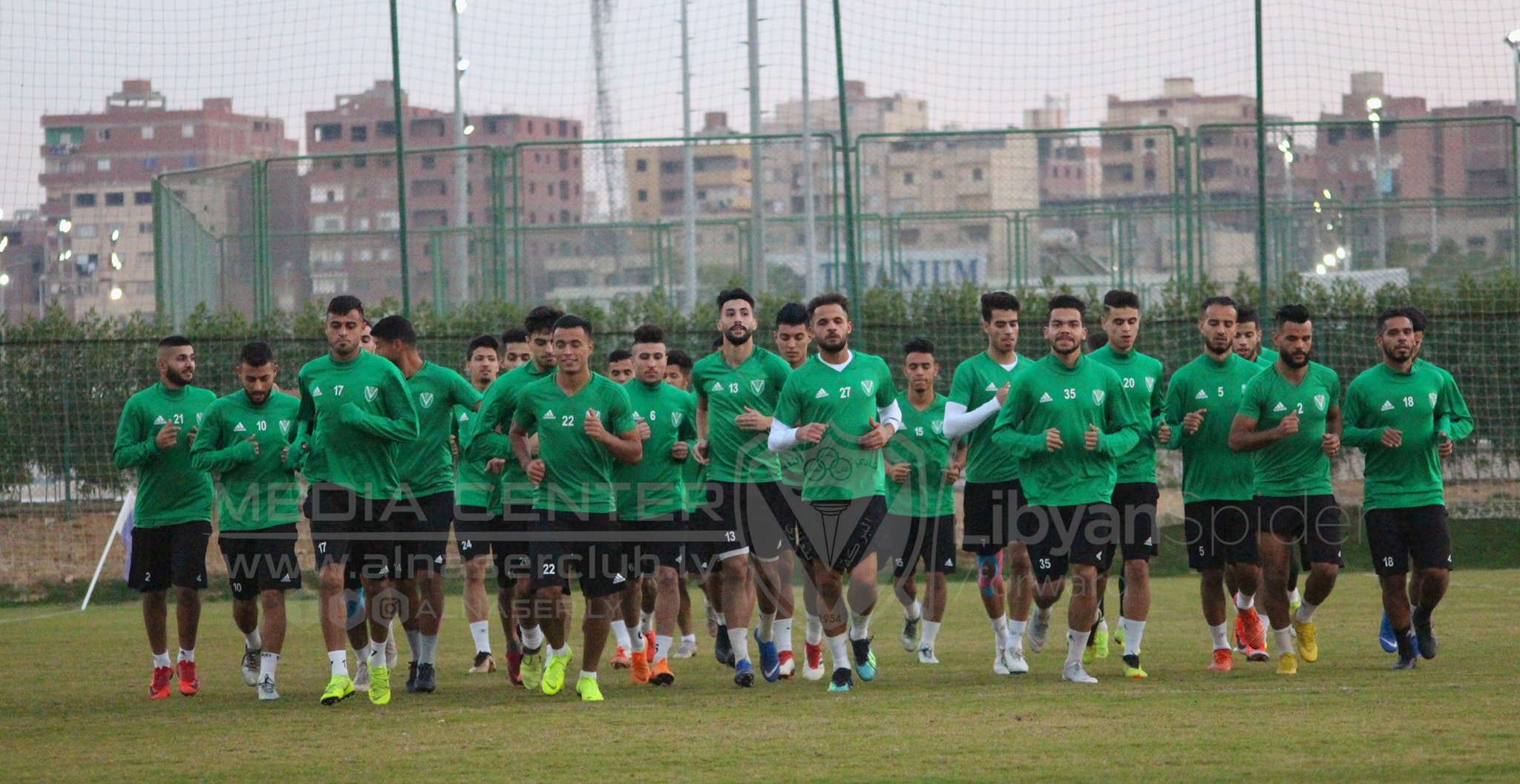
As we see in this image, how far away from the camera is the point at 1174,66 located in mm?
17953

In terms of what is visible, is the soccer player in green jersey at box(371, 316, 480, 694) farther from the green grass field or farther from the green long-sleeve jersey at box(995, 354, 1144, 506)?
the green long-sleeve jersey at box(995, 354, 1144, 506)

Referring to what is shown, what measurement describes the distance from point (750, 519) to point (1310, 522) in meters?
3.42

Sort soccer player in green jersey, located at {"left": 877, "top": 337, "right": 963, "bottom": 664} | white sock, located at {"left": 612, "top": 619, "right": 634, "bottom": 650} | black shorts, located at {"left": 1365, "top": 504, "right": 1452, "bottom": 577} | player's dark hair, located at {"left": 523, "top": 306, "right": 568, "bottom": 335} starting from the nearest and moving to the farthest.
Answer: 1. black shorts, located at {"left": 1365, "top": 504, "right": 1452, "bottom": 577}
2. player's dark hair, located at {"left": 523, "top": 306, "right": 568, "bottom": 335}
3. white sock, located at {"left": 612, "top": 619, "right": 634, "bottom": 650}
4. soccer player in green jersey, located at {"left": 877, "top": 337, "right": 963, "bottom": 664}

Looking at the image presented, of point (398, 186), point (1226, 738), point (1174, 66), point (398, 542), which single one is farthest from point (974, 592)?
point (1226, 738)

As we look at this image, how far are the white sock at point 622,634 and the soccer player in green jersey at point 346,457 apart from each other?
192 cm

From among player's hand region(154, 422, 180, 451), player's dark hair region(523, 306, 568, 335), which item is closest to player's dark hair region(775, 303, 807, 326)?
player's dark hair region(523, 306, 568, 335)

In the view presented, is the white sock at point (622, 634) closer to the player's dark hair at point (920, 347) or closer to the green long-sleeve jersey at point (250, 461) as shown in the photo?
the green long-sleeve jersey at point (250, 461)

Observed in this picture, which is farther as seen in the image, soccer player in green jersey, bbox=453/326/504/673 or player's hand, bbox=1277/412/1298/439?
soccer player in green jersey, bbox=453/326/504/673

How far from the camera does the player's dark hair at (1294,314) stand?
10047mm

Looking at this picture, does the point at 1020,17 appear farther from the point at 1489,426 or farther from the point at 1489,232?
the point at 1489,232

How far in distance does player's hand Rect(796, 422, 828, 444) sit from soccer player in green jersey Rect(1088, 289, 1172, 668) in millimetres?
1877

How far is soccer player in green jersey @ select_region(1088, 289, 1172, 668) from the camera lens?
9898 millimetres

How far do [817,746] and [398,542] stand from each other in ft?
11.3

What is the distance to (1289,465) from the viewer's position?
10.1m
